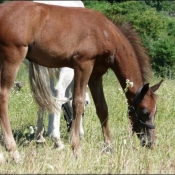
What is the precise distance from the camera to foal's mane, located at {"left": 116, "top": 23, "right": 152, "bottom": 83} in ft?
24.8

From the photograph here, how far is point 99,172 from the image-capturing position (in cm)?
533

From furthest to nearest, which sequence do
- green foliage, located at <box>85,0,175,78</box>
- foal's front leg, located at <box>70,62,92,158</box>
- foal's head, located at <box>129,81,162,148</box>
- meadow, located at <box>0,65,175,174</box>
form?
green foliage, located at <box>85,0,175,78</box>, foal's head, located at <box>129,81,162,148</box>, foal's front leg, located at <box>70,62,92,158</box>, meadow, located at <box>0,65,175,174</box>

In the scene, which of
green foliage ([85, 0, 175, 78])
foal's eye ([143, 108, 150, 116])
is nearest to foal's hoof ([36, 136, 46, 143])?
foal's eye ([143, 108, 150, 116])

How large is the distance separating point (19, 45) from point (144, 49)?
1815mm

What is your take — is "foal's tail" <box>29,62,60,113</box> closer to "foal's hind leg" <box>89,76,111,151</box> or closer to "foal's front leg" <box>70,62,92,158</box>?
"foal's hind leg" <box>89,76,111,151</box>

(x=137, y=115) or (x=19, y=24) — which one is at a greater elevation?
(x=19, y=24)

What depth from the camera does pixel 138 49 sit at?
24.9 ft

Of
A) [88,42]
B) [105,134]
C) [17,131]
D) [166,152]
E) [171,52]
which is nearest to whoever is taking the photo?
[166,152]

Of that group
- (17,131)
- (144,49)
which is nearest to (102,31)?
(144,49)

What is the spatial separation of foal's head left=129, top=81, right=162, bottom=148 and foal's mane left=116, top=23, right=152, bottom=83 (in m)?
0.25

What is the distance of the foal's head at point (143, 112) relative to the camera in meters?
7.35

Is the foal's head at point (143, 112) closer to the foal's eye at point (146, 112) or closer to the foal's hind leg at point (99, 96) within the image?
the foal's eye at point (146, 112)

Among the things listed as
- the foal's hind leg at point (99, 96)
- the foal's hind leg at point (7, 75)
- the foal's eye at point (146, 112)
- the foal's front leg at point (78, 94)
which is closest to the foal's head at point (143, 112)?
the foal's eye at point (146, 112)

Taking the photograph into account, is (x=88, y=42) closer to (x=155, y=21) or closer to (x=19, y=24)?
(x=19, y=24)
